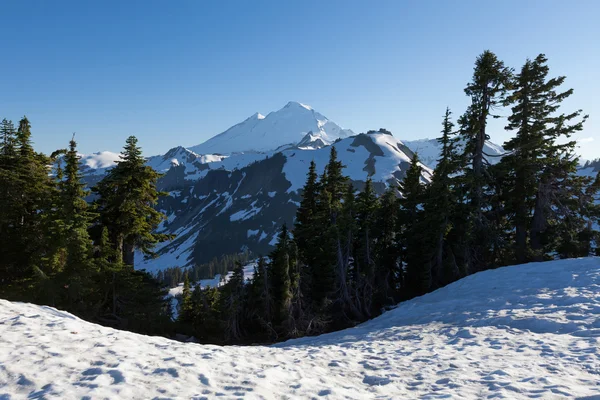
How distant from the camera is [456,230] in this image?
26391 mm

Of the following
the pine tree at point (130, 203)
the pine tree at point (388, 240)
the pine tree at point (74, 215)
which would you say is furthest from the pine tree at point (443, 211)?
the pine tree at point (74, 215)

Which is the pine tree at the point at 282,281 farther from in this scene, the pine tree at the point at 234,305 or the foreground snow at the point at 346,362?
the foreground snow at the point at 346,362

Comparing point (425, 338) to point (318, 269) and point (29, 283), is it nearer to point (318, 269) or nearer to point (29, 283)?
point (318, 269)

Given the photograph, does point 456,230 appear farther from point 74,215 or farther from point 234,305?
point 74,215

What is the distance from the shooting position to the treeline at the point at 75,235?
1988 centimetres

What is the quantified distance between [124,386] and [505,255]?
27366mm

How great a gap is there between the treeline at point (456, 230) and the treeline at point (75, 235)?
606 cm

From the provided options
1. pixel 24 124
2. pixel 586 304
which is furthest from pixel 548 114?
pixel 24 124

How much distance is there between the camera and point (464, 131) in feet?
84.1

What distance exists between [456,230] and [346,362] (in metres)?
21.3

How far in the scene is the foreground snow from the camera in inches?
242

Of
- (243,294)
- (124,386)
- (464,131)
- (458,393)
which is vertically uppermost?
(464,131)

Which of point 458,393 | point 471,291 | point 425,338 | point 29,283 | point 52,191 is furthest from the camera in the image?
point 52,191

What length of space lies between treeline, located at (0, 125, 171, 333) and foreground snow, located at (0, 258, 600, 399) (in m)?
9.70
